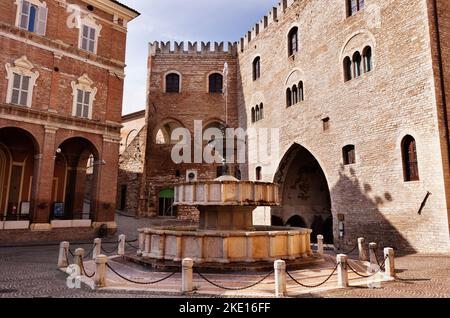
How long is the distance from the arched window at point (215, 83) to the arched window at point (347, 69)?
1292cm

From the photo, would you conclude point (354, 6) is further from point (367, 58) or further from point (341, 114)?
point (341, 114)

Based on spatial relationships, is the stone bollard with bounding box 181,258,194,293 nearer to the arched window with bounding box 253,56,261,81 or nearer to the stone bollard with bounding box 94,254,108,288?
the stone bollard with bounding box 94,254,108,288

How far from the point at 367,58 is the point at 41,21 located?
15556 mm

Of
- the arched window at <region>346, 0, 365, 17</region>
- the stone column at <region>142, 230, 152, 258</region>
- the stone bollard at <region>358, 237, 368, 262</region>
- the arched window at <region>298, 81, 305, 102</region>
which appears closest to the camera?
the stone column at <region>142, 230, 152, 258</region>

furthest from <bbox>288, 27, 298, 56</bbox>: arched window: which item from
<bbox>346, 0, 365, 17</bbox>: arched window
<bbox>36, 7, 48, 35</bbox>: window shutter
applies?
<bbox>36, 7, 48, 35</bbox>: window shutter

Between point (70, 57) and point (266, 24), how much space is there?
43.0 ft

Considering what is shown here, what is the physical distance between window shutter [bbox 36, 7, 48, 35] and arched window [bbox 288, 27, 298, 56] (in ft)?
44.0

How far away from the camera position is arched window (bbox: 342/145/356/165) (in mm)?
14948

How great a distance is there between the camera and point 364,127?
14.3 meters

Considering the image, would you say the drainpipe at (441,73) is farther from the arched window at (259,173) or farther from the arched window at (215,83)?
the arched window at (215,83)

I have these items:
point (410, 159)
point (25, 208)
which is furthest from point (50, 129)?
point (410, 159)

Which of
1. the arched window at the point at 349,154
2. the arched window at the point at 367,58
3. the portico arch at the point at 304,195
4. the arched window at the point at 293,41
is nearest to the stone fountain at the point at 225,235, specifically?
the arched window at the point at 349,154

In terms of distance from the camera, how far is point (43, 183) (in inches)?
607
